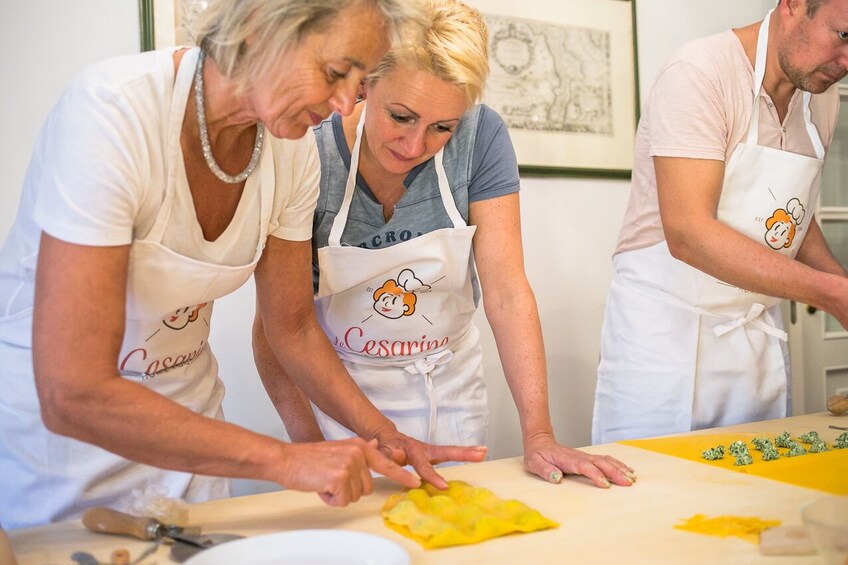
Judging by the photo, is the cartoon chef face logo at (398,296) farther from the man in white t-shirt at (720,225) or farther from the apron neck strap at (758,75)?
the apron neck strap at (758,75)

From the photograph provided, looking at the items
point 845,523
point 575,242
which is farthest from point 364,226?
point 575,242

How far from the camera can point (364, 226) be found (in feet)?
5.00

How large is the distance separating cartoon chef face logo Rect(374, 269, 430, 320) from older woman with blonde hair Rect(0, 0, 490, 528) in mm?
252

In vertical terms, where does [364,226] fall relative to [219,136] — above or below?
below

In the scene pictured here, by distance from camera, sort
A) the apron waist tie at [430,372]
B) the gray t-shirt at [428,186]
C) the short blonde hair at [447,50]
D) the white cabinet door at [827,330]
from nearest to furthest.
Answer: the short blonde hair at [447,50] < the gray t-shirt at [428,186] < the apron waist tie at [430,372] < the white cabinet door at [827,330]

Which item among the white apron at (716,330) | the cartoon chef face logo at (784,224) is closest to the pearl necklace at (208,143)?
the white apron at (716,330)

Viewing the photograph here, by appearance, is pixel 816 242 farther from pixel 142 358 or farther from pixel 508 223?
pixel 142 358

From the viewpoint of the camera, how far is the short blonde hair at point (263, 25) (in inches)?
36.3

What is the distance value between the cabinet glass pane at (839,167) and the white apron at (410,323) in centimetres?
215

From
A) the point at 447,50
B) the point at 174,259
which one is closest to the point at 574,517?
the point at 174,259

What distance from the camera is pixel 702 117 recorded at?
158 cm

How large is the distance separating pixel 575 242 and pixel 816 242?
862mm

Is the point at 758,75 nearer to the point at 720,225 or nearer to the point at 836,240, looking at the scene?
the point at 720,225

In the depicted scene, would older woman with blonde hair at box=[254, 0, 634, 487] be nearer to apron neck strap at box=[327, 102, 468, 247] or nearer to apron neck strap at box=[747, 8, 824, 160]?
apron neck strap at box=[327, 102, 468, 247]
